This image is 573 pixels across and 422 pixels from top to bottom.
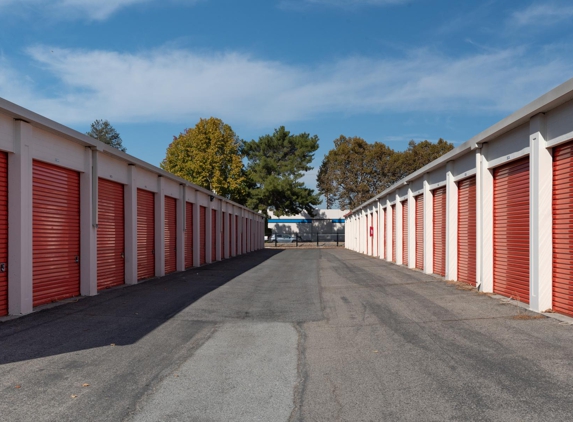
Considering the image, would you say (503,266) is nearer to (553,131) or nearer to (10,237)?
(553,131)

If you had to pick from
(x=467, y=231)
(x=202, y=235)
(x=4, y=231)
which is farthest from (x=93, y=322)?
(x=202, y=235)

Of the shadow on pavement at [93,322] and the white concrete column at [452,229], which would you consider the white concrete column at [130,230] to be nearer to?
the shadow on pavement at [93,322]

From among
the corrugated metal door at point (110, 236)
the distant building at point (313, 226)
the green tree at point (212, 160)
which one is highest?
the green tree at point (212, 160)

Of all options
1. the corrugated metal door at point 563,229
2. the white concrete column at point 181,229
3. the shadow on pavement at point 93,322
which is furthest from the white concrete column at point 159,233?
the corrugated metal door at point 563,229

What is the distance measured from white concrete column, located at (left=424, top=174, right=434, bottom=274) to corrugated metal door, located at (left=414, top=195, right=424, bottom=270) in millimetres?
1340

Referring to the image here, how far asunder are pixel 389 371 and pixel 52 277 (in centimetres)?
843

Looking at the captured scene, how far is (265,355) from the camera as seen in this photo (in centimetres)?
677

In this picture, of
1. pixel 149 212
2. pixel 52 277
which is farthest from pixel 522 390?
pixel 149 212

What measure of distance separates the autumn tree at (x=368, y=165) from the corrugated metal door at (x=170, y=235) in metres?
50.1

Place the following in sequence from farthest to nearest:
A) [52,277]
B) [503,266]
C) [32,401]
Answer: [503,266], [52,277], [32,401]

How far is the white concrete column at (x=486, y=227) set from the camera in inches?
511

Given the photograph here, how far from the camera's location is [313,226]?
78.8 m

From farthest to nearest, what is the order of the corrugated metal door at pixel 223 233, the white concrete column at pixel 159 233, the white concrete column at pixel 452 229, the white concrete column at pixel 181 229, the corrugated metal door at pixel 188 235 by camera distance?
1. the corrugated metal door at pixel 223 233
2. the corrugated metal door at pixel 188 235
3. the white concrete column at pixel 181 229
4. the white concrete column at pixel 159 233
5. the white concrete column at pixel 452 229

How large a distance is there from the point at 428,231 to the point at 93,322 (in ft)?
45.6
